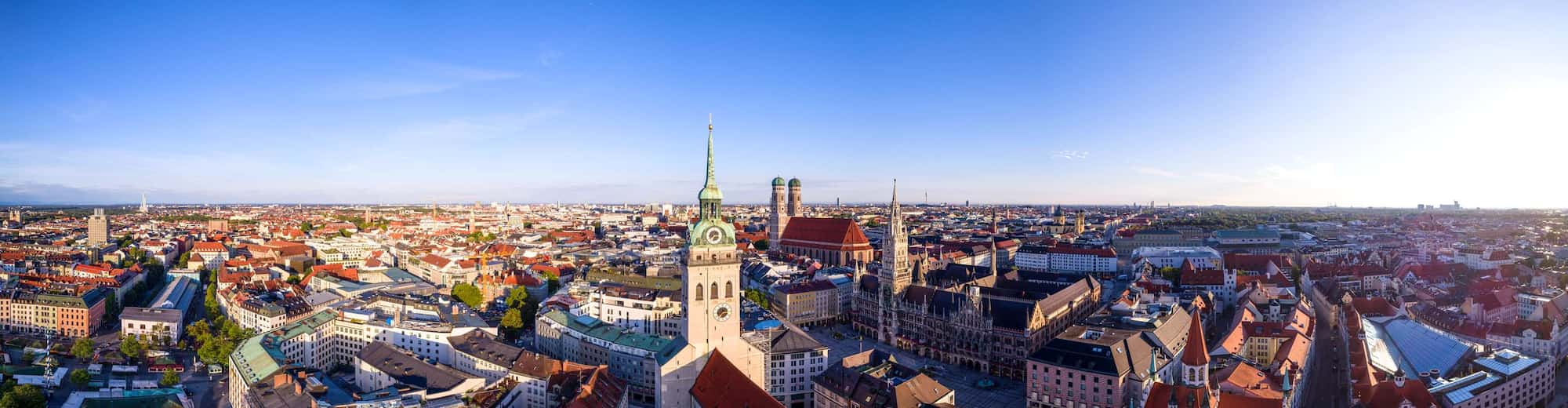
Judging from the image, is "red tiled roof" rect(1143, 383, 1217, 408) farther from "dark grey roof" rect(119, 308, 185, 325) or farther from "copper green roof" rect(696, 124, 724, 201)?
"dark grey roof" rect(119, 308, 185, 325)

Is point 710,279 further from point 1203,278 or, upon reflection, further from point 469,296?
point 1203,278

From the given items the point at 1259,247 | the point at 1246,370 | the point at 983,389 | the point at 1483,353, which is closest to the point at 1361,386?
the point at 1246,370

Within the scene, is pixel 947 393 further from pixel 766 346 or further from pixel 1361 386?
pixel 1361 386

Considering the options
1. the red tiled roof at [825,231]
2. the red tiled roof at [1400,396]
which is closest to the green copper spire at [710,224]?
the red tiled roof at [1400,396]

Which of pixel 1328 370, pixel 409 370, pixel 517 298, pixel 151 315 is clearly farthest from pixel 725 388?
pixel 151 315

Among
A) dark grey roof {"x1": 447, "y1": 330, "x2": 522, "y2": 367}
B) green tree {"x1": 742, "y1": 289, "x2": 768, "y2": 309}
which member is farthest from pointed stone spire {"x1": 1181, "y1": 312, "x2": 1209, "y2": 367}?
green tree {"x1": 742, "y1": 289, "x2": 768, "y2": 309}

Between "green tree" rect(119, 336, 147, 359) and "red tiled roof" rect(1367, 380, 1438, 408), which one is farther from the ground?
"red tiled roof" rect(1367, 380, 1438, 408)
